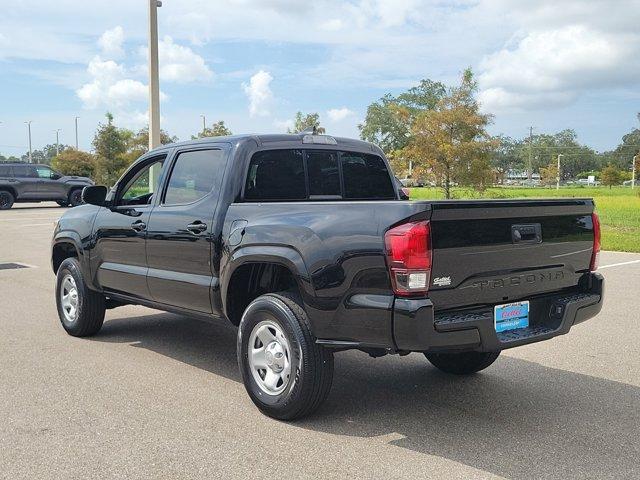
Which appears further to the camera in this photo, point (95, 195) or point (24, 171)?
point (24, 171)

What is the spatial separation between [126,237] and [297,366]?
246cm

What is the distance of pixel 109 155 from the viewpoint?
1982 inches

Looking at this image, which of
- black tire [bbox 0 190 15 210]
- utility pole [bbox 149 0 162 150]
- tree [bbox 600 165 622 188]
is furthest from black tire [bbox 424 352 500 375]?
tree [bbox 600 165 622 188]

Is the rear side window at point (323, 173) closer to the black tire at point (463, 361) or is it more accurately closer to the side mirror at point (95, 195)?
the black tire at point (463, 361)

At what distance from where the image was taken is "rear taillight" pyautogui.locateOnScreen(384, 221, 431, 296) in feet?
12.5

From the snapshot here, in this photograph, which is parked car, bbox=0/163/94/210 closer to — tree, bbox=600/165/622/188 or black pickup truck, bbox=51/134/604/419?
black pickup truck, bbox=51/134/604/419

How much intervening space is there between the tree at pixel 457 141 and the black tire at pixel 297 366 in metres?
21.5

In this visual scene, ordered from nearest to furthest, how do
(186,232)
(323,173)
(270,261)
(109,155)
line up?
(270,261)
(186,232)
(323,173)
(109,155)

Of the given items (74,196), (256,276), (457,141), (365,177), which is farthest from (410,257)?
(74,196)

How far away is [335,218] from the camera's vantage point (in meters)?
4.18

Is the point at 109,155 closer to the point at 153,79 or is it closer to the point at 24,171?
the point at 24,171

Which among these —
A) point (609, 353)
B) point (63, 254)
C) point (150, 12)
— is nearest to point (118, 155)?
point (150, 12)

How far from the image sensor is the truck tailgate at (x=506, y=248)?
12.9ft

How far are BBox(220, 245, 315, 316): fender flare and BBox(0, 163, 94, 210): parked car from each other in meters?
27.1
